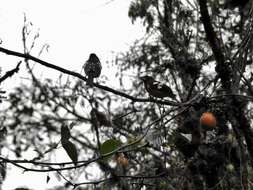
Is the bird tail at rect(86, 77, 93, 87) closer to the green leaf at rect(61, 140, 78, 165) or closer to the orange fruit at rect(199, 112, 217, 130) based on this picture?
the green leaf at rect(61, 140, 78, 165)

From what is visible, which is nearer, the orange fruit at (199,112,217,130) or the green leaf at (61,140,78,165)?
the green leaf at (61,140,78,165)

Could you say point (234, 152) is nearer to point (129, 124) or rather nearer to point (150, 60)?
point (129, 124)

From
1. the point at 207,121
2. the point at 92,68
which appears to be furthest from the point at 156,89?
the point at 207,121

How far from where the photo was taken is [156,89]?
3.67ft

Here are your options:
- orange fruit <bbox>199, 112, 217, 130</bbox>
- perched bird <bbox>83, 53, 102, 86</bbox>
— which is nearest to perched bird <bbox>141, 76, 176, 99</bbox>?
perched bird <bbox>83, 53, 102, 86</bbox>

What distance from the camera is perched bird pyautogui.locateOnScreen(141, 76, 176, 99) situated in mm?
1112

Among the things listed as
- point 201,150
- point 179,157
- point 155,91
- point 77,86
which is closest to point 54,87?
point 77,86

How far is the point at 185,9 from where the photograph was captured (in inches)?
140

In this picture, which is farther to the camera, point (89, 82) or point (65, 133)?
point (65, 133)

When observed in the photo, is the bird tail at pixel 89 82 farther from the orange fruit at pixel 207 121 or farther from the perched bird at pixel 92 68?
the orange fruit at pixel 207 121

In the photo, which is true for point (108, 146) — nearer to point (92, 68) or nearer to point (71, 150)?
point (71, 150)

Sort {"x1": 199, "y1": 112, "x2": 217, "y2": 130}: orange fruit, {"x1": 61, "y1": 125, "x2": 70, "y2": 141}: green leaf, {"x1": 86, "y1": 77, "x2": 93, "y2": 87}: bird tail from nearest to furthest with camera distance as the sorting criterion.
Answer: {"x1": 86, "y1": 77, "x2": 93, "y2": 87}: bird tail → {"x1": 61, "y1": 125, "x2": 70, "y2": 141}: green leaf → {"x1": 199, "y1": 112, "x2": 217, "y2": 130}: orange fruit

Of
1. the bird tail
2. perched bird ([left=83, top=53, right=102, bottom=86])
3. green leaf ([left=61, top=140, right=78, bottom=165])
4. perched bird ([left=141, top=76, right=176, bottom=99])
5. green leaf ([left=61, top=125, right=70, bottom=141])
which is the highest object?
perched bird ([left=83, top=53, right=102, bottom=86])

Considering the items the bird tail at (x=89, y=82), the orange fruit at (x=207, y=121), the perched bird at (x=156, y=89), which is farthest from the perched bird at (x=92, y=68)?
the orange fruit at (x=207, y=121)
